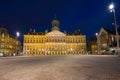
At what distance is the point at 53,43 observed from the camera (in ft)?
357

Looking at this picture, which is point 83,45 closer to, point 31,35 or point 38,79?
point 31,35

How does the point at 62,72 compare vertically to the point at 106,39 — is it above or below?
below

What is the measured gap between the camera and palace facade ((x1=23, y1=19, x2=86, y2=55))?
351 feet

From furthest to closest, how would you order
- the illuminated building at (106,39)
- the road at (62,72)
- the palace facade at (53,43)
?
1. the palace facade at (53,43)
2. the illuminated building at (106,39)
3. the road at (62,72)

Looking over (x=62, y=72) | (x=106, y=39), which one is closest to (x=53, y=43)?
(x=106, y=39)

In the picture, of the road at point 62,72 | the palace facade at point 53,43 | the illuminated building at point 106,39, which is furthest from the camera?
the palace facade at point 53,43

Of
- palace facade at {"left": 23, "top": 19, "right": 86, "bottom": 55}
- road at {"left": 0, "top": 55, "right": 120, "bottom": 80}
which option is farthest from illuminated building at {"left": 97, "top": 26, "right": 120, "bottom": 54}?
road at {"left": 0, "top": 55, "right": 120, "bottom": 80}

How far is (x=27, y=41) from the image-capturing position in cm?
10969

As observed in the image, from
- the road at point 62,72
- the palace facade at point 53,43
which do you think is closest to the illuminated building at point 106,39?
the palace facade at point 53,43

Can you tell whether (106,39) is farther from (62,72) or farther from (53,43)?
(62,72)

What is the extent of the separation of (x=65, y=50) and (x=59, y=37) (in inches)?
452

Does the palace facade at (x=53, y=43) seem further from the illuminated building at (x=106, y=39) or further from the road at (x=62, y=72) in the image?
the road at (x=62, y=72)

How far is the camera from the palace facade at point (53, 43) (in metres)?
107

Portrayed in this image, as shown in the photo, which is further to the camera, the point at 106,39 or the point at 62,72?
the point at 106,39
